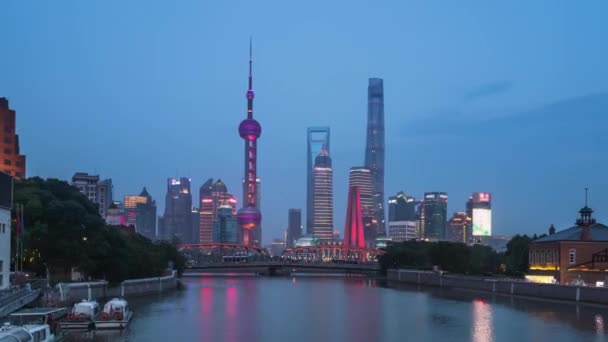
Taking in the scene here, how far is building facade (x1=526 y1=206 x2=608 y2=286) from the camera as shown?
304ft

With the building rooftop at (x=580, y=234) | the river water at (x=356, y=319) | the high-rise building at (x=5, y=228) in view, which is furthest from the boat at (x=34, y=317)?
the building rooftop at (x=580, y=234)

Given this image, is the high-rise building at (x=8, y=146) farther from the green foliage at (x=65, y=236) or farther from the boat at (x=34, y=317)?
the boat at (x=34, y=317)

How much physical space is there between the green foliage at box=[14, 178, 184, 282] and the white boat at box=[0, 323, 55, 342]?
30416 millimetres

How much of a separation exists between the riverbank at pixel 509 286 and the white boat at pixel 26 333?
54.0 m

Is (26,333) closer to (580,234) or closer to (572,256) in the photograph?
(572,256)

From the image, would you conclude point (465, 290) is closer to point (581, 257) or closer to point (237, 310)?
point (581, 257)

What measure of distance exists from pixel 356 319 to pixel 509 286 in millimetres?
35063

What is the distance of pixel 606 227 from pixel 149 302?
55.1 metres

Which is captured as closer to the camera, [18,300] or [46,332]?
[46,332]

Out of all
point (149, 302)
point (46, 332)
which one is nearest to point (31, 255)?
point (149, 302)

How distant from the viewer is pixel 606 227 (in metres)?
100

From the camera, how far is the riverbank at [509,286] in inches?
3209

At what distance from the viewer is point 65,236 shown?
78312mm

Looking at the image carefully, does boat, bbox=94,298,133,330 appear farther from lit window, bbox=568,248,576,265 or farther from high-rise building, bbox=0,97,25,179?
high-rise building, bbox=0,97,25,179
